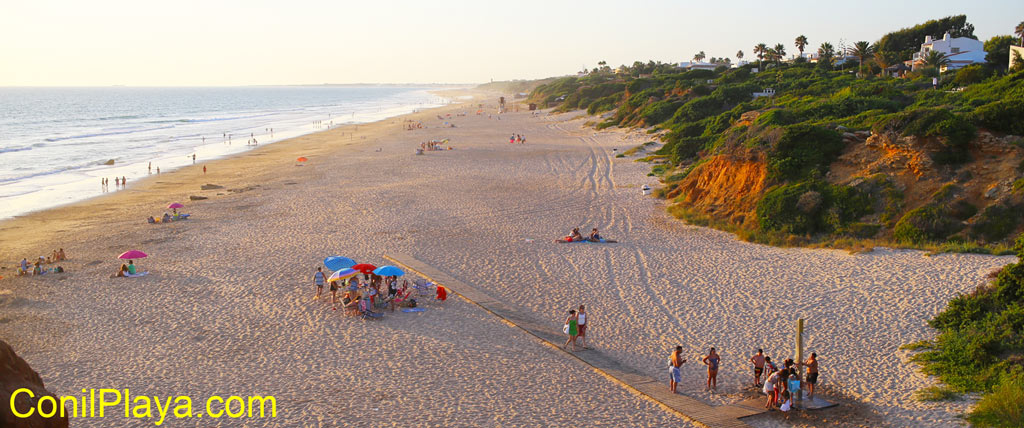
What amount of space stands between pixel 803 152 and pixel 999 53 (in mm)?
33011

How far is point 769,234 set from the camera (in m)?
20.7

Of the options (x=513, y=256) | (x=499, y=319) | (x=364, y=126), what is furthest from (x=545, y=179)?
(x=364, y=126)

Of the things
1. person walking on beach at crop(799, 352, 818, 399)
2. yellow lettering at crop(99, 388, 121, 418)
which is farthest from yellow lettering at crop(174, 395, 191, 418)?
person walking on beach at crop(799, 352, 818, 399)

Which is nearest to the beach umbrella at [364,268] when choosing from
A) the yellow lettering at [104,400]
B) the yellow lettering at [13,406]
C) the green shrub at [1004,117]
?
the yellow lettering at [104,400]

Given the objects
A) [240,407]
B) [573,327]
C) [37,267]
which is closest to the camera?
[240,407]

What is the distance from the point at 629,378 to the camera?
1211 cm

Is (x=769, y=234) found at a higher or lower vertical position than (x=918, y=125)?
lower

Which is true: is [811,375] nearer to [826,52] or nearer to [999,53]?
[999,53]

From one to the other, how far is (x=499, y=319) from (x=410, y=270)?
4.59 metres

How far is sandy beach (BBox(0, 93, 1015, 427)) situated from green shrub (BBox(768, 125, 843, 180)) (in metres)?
3.23

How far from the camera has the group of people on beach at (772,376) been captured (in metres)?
10.6

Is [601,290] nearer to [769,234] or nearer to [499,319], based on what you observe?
[499,319]

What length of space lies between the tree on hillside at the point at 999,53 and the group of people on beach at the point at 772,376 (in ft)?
129

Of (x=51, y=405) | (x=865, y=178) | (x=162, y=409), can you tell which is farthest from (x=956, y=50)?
(x=51, y=405)
